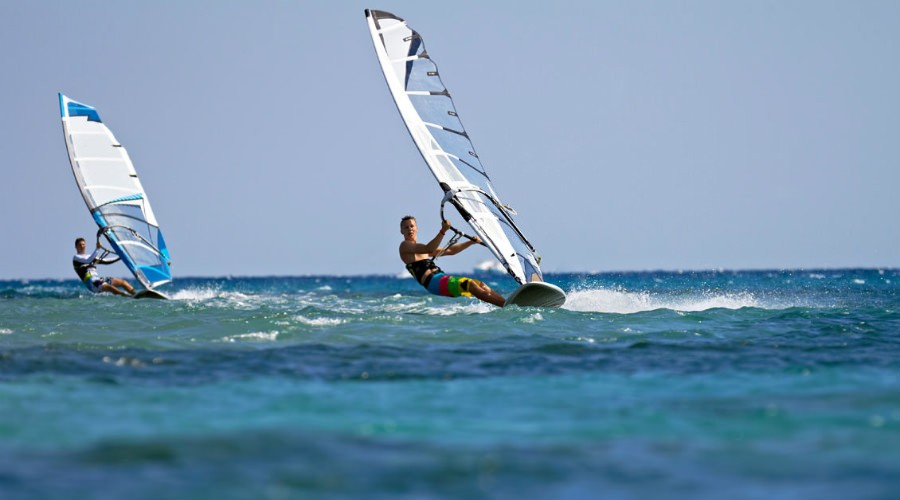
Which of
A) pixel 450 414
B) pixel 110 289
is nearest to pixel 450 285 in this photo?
pixel 450 414

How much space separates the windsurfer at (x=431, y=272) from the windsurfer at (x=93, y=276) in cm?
1158

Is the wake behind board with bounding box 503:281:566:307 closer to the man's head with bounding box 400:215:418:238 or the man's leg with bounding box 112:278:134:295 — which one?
the man's head with bounding box 400:215:418:238

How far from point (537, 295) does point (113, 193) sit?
1236cm

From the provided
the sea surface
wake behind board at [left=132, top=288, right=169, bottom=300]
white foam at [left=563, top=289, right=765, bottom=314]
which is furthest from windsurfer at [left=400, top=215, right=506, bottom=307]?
wake behind board at [left=132, top=288, right=169, bottom=300]

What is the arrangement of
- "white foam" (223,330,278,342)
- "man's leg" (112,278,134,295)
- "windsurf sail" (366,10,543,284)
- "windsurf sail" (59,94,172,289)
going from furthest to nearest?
"man's leg" (112,278,134,295) → "windsurf sail" (59,94,172,289) → "windsurf sail" (366,10,543,284) → "white foam" (223,330,278,342)

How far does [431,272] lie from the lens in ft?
50.0

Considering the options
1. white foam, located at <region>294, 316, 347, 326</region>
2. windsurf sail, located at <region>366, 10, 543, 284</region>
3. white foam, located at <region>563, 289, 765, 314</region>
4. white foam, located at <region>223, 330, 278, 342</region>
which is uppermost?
windsurf sail, located at <region>366, 10, 543, 284</region>

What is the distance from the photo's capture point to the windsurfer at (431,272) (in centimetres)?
1484

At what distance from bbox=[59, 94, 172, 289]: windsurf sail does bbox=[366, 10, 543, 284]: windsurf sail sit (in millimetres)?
9772

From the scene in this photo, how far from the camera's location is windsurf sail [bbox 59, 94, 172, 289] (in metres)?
23.5

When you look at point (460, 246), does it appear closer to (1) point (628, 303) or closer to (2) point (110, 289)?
(1) point (628, 303)

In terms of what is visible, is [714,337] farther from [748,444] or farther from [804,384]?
[748,444]

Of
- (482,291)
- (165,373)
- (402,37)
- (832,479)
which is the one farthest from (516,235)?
(832,479)

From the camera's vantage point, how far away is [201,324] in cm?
1334
